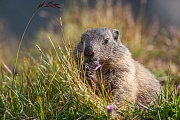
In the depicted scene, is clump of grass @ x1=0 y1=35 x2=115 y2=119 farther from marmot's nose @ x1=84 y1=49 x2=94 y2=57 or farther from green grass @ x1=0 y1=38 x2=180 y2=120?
marmot's nose @ x1=84 y1=49 x2=94 y2=57

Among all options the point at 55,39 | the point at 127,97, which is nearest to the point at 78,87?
the point at 127,97

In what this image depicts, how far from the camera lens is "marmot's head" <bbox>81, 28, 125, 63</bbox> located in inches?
184

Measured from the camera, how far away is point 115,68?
488cm

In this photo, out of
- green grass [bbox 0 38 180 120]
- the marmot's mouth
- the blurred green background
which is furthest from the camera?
the blurred green background

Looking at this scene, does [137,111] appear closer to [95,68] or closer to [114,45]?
[95,68]

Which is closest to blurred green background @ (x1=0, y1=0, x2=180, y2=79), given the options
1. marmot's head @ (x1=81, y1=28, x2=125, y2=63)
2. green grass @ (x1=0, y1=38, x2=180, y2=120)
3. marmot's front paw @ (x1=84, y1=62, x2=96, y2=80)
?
marmot's head @ (x1=81, y1=28, x2=125, y2=63)

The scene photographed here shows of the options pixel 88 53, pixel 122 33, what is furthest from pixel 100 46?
pixel 122 33

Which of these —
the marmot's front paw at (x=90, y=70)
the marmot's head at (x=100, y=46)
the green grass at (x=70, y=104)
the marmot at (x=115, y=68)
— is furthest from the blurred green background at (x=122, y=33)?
the green grass at (x=70, y=104)

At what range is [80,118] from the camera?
4.30 meters

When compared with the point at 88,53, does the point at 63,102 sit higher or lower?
lower

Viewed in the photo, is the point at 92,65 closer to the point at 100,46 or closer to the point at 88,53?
the point at 88,53

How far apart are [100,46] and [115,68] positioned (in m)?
0.33

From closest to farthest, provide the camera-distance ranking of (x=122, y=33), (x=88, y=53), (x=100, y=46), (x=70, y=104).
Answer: (x=70, y=104) < (x=88, y=53) < (x=100, y=46) < (x=122, y=33)

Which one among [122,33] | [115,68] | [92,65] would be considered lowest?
[122,33]
